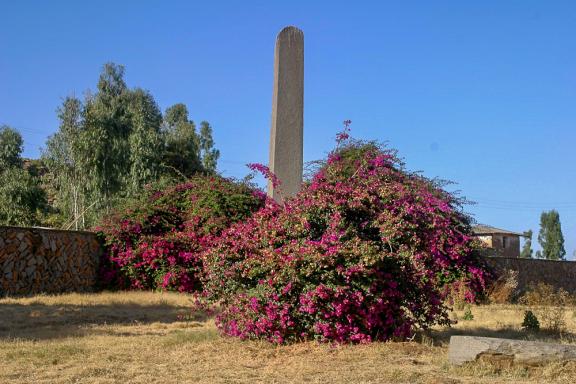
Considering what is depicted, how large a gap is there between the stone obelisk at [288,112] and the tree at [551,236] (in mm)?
56132

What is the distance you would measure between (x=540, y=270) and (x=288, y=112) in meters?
18.4

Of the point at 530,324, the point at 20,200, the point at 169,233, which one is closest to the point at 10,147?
the point at 20,200

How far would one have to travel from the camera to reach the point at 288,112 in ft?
38.6

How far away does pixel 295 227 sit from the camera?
28.0ft

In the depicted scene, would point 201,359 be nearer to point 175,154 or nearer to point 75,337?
point 75,337

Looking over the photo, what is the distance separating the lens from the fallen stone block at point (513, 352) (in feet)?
21.1

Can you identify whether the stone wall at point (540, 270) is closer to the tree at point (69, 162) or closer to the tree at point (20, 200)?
the tree at point (69, 162)

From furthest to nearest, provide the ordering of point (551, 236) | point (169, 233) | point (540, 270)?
point (551, 236)
point (540, 270)
point (169, 233)

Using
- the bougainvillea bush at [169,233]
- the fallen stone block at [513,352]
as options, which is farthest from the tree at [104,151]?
the fallen stone block at [513,352]

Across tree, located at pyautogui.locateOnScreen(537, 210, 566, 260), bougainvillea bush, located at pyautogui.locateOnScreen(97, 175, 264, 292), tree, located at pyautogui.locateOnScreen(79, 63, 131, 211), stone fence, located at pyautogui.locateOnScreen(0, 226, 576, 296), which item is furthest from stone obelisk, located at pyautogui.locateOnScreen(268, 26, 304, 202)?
tree, located at pyautogui.locateOnScreen(537, 210, 566, 260)

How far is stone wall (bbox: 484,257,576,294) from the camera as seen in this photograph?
A: 24.4 m

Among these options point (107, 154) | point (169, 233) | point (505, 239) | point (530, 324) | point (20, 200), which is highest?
point (107, 154)

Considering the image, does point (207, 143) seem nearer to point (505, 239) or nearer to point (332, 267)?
point (505, 239)

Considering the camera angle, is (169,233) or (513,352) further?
(169,233)
